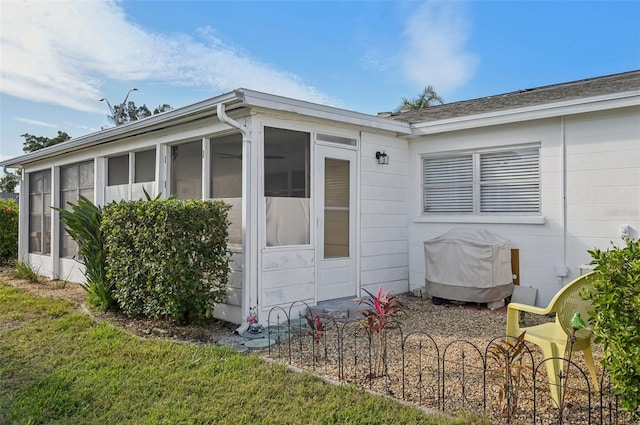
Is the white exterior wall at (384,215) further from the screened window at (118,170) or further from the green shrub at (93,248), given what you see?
the screened window at (118,170)

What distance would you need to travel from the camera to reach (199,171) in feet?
20.5

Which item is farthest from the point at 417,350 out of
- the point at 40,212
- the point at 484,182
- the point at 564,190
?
the point at 40,212

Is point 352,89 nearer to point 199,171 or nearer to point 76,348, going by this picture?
point 199,171

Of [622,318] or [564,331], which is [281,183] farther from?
[622,318]

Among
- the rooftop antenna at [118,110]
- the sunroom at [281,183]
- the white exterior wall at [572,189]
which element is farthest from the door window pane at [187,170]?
the rooftop antenna at [118,110]

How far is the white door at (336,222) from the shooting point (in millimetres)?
5980

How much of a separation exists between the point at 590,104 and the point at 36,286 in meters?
9.74

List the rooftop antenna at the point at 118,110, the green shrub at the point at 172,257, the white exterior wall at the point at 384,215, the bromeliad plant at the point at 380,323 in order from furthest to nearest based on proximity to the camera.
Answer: the rooftop antenna at the point at 118,110 → the white exterior wall at the point at 384,215 → the green shrub at the point at 172,257 → the bromeliad plant at the point at 380,323

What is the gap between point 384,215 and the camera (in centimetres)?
694

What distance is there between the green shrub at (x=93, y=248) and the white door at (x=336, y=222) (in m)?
2.95

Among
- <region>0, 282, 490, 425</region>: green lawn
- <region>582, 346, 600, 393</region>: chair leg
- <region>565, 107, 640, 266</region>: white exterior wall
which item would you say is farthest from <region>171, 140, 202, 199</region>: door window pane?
<region>565, 107, 640, 266</region>: white exterior wall

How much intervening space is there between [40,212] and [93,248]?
5219 millimetres

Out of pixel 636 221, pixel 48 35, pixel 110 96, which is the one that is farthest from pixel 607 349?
pixel 110 96

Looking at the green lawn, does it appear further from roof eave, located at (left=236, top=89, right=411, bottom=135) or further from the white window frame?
the white window frame
